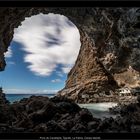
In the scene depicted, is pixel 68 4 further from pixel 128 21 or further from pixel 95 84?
pixel 95 84

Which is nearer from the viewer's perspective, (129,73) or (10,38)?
(10,38)

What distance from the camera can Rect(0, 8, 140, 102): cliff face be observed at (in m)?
15.6

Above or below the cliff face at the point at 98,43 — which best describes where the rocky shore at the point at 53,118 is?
below

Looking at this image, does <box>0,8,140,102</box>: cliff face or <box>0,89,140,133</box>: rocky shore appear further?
<box>0,8,140,102</box>: cliff face

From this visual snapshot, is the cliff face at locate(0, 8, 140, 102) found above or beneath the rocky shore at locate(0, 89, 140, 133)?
above

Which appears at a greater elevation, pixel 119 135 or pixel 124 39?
pixel 124 39

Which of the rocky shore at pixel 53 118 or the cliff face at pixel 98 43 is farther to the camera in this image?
the cliff face at pixel 98 43

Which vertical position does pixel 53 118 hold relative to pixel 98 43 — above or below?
below

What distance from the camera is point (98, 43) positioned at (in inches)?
1222

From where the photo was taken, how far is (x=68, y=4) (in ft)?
19.1

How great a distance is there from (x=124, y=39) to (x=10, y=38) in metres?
10.7

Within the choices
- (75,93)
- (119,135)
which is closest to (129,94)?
(75,93)

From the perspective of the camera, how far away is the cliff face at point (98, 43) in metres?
15.6

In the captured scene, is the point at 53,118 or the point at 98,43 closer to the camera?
the point at 53,118
